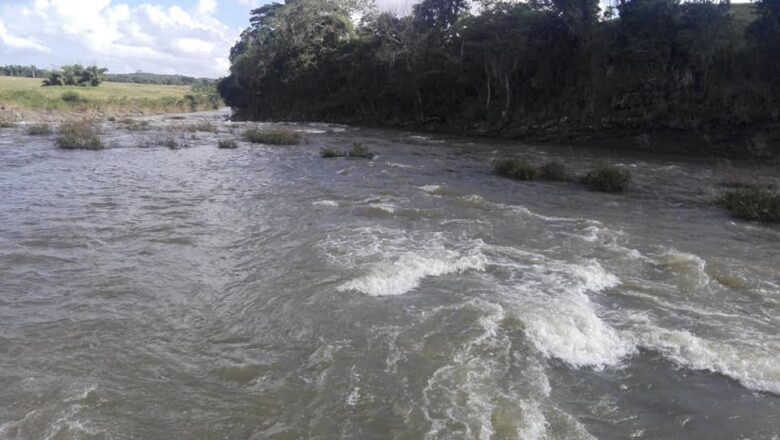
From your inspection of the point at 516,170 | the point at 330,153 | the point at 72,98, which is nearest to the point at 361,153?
the point at 330,153

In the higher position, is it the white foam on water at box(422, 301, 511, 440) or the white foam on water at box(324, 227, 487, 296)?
the white foam on water at box(324, 227, 487, 296)

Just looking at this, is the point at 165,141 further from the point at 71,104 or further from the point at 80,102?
the point at 80,102

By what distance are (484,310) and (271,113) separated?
6928 cm

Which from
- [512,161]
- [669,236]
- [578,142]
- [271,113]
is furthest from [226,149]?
[271,113]

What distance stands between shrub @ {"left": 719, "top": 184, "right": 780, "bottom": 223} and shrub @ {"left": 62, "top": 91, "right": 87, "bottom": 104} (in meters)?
75.3

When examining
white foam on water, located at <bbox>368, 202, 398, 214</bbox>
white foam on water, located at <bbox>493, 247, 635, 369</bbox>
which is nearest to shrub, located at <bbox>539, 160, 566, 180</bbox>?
white foam on water, located at <bbox>368, 202, 398, 214</bbox>

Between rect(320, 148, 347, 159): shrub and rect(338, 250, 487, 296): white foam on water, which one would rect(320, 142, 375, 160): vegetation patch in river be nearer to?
rect(320, 148, 347, 159): shrub

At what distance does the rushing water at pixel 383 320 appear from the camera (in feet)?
19.5

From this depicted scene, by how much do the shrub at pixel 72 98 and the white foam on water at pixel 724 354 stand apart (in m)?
78.8

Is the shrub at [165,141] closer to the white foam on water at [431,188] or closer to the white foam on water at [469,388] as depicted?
the white foam on water at [431,188]

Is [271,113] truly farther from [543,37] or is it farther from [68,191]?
[68,191]

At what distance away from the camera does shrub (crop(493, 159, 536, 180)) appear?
894 inches

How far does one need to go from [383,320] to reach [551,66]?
39.9m

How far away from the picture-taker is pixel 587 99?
40375mm
